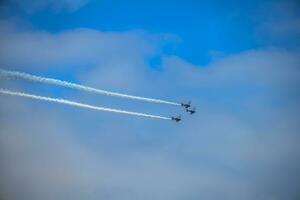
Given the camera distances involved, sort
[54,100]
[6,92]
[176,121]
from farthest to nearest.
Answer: [176,121]
[54,100]
[6,92]

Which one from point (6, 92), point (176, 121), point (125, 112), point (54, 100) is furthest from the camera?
point (176, 121)

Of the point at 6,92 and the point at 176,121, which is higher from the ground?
the point at 176,121

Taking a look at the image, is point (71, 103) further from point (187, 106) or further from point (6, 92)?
point (187, 106)

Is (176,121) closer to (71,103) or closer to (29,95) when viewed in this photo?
(71,103)

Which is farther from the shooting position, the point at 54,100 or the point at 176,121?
the point at 176,121

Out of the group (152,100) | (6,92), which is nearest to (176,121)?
(152,100)

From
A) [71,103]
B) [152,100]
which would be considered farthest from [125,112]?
[71,103]

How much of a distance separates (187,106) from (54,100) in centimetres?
1974

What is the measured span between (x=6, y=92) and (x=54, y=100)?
3243mm

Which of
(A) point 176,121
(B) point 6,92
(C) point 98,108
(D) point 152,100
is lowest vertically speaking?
(B) point 6,92

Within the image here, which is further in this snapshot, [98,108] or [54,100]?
[98,108]

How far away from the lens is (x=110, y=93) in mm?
30812

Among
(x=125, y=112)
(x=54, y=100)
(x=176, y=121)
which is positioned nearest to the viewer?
(x=54, y=100)

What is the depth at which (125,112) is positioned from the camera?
109 ft
